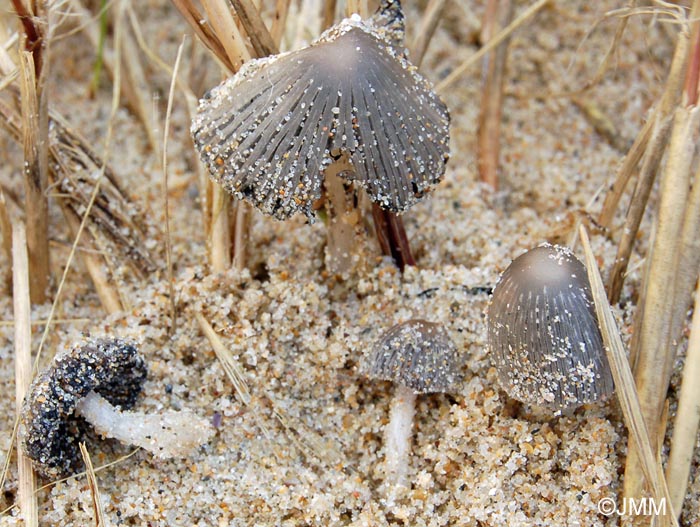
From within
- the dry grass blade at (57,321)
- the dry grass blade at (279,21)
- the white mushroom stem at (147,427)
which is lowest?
the white mushroom stem at (147,427)

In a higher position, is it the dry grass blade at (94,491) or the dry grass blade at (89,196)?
the dry grass blade at (89,196)

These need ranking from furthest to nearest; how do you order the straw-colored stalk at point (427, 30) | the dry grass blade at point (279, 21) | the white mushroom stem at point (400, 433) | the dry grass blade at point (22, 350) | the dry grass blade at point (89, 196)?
the straw-colored stalk at point (427, 30) < the dry grass blade at point (89, 196) < the dry grass blade at point (279, 21) < the white mushroom stem at point (400, 433) < the dry grass blade at point (22, 350)

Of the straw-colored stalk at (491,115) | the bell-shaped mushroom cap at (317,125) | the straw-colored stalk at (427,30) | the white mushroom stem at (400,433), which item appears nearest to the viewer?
the bell-shaped mushroom cap at (317,125)

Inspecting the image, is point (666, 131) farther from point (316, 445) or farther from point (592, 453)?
point (316, 445)

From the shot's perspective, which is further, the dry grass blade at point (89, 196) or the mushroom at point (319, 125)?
the dry grass blade at point (89, 196)

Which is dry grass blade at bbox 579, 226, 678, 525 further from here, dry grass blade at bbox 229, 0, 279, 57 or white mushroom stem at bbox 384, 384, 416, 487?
dry grass blade at bbox 229, 0, 279, 57

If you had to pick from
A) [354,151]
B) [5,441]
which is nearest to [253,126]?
[354,151]

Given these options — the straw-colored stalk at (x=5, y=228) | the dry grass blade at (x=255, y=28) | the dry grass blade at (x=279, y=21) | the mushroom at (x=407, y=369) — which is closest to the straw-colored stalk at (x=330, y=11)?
the dry grass blade at (x=279, y=21)

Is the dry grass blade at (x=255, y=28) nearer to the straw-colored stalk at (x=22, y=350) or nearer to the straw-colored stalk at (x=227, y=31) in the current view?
the straw-colored stalk at (x=227, y=31)

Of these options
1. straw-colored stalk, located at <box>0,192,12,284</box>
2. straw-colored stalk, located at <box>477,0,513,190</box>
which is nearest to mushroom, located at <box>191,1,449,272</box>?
→ straw-colored stalk, located at <box>0,192,12,284</box>
